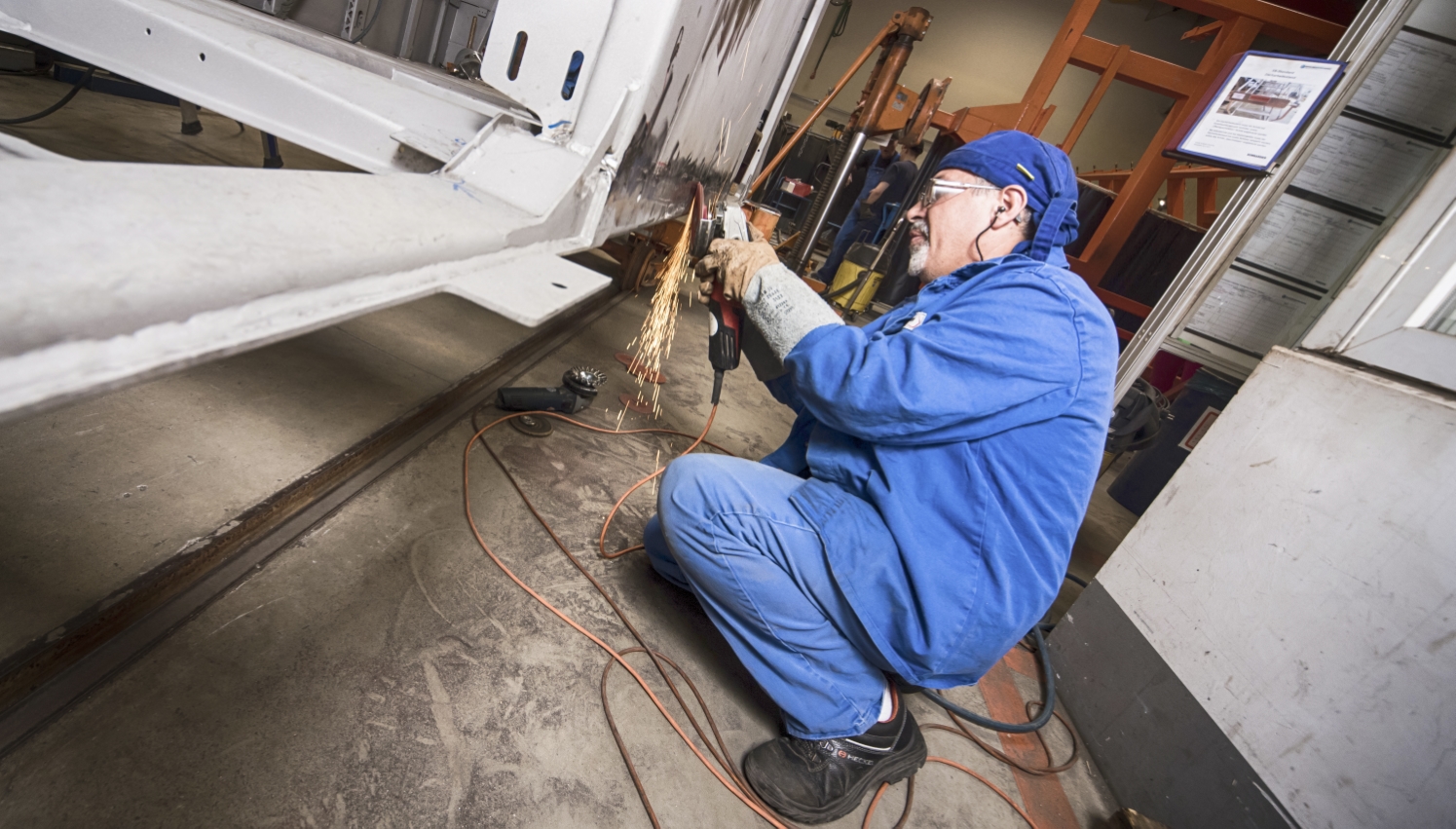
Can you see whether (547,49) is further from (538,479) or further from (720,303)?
(538,479)

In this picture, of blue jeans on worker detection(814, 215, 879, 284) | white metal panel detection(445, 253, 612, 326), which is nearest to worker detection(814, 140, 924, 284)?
blue jeans on worker detection(814, 215, 879, 284)

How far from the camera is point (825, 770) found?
1379mm

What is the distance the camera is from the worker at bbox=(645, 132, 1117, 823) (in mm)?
1160

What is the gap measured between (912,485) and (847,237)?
4.91 meters

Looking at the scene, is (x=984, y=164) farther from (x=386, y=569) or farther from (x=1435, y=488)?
(x=386, y=569)

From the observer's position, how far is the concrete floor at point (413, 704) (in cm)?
93

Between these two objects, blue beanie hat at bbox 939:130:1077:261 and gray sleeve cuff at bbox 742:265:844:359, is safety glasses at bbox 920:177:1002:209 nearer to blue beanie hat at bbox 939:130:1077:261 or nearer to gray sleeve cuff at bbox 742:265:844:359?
blue beanie hat at bbox 939:130:1077:261

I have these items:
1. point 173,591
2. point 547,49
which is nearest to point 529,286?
point 547,49

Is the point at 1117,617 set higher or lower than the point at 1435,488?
lower

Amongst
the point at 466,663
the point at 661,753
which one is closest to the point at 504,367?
the point at 466,663

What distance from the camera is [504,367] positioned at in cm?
249

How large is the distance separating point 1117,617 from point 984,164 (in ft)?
4.91

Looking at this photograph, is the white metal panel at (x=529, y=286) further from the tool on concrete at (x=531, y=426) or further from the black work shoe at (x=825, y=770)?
the tool on concrete at (x=531, y=426)

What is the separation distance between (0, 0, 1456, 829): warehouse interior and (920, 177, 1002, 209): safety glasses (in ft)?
0.64
